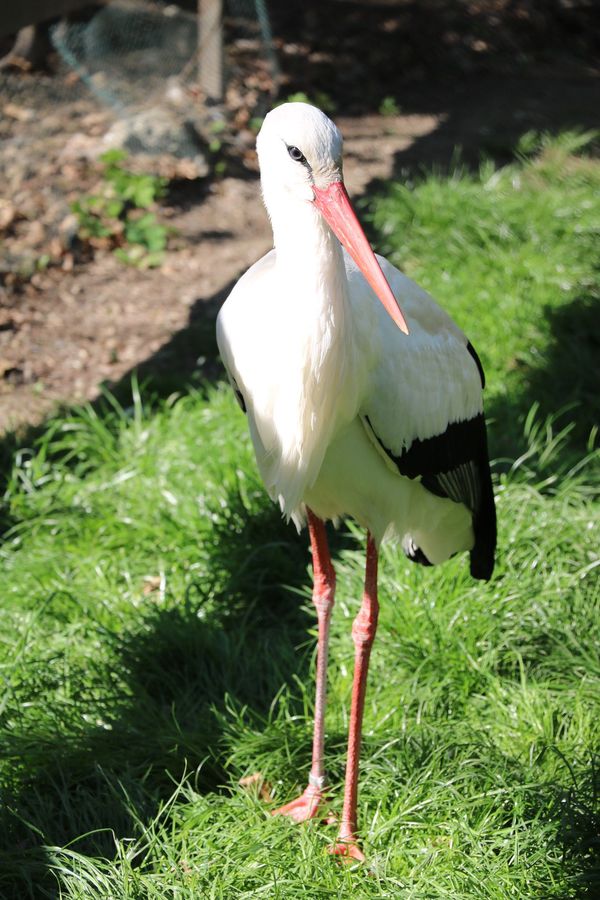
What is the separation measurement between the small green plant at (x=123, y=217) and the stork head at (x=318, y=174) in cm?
327

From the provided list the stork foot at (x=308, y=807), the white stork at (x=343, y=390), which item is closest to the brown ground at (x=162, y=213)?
the white stork at (x=343, y=390)

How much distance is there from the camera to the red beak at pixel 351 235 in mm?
1776

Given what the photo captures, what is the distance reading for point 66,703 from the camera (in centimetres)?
255

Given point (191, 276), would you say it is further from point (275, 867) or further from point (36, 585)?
point (275, 867)

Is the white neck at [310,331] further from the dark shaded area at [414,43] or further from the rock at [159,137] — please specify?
the dark shaded area at [414,43]

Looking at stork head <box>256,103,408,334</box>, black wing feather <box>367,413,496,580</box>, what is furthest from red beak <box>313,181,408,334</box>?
black wing feather <box>367,413,496,580</box>

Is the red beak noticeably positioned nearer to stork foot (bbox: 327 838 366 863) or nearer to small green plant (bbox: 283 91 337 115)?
stork foot (bbox: 327 838 366 863)

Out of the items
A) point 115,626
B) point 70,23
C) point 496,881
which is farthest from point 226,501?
point 70,23

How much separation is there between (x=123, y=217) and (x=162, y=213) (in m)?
0.27

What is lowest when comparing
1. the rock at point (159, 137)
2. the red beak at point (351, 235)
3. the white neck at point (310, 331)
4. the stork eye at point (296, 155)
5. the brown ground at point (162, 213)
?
the brown ground at point (162, 213)

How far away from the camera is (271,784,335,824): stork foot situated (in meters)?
2.34

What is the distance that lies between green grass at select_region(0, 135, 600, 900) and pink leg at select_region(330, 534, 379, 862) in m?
0.05

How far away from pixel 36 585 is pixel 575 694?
5.33 ft

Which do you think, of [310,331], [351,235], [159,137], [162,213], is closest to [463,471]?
[310,331]
